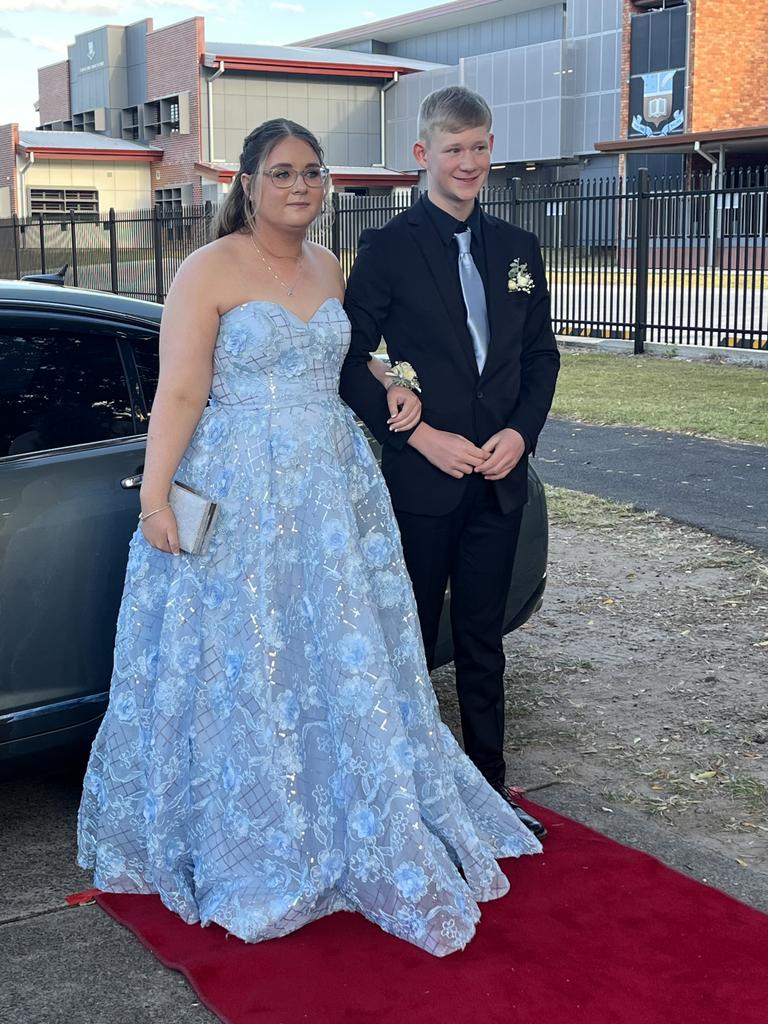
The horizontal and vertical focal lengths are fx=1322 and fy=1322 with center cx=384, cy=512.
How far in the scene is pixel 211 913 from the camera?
3.20 m

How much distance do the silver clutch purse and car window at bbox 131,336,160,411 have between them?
0.56 m

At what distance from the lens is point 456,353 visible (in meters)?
3.48

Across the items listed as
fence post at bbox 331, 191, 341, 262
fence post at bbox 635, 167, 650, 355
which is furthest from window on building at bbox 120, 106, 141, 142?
fence post at bbox 635, 167, 650, 355

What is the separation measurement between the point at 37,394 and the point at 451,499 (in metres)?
1.16

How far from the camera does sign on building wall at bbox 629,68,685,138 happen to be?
128ft

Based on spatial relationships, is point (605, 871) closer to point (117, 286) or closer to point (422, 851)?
point (422, 851)

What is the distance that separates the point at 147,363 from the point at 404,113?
48.3 meters

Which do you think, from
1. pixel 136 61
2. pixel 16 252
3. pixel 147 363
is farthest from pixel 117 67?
pixel 147 363

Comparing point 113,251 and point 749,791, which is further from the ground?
point 113,251

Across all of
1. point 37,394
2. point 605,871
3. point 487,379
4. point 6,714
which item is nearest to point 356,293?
point 487,379

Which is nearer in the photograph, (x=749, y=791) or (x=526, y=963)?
(x=526, y=963)

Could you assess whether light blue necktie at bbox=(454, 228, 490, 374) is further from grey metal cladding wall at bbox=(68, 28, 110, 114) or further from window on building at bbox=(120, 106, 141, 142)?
grey metal cladding wall at bbox=(68, 28, 110, 114)

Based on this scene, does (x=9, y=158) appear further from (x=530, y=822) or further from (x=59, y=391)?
(x=530, y=822)

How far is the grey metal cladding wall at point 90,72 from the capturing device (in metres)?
53.2
